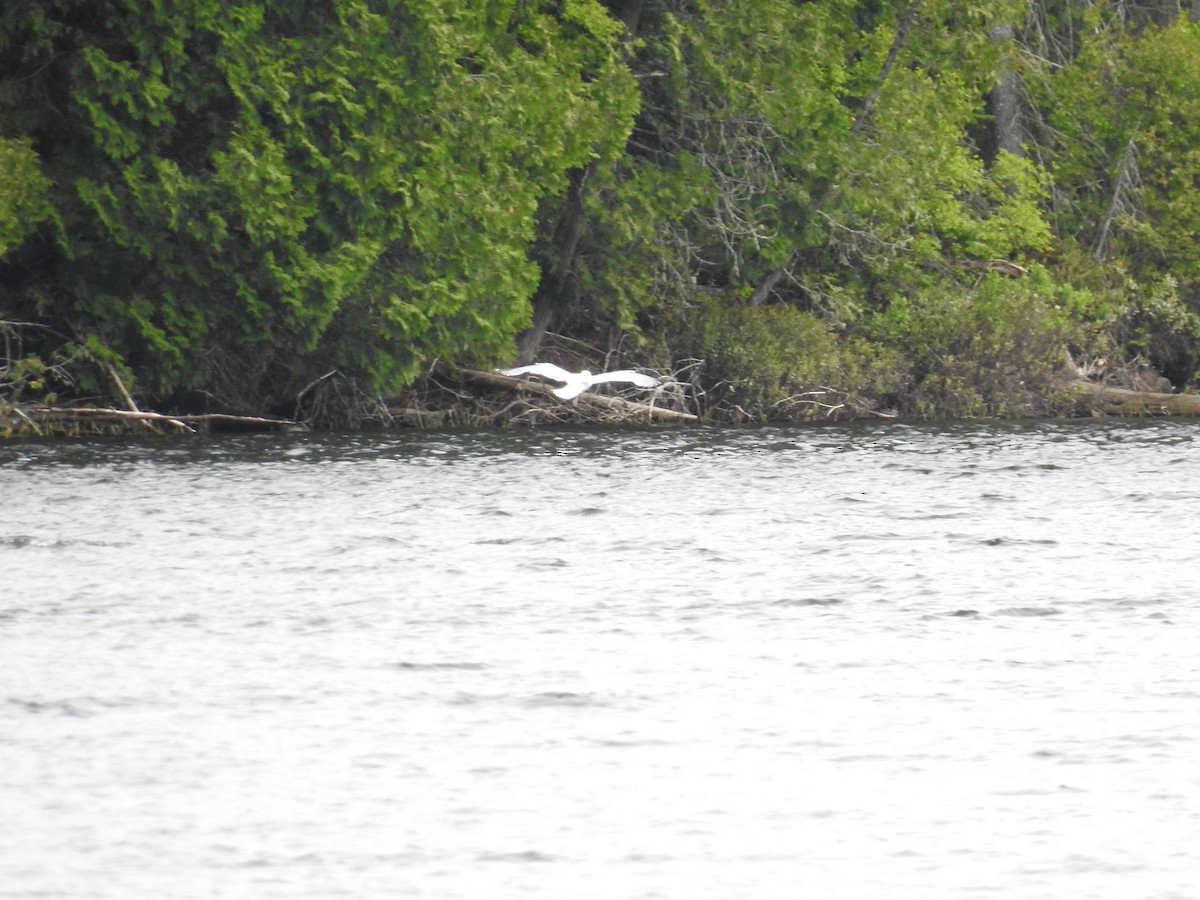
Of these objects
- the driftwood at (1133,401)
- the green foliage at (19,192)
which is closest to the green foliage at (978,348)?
the driftwood at (1133,401)

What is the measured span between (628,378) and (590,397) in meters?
1.24

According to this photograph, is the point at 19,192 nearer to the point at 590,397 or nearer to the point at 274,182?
the point at 274,182

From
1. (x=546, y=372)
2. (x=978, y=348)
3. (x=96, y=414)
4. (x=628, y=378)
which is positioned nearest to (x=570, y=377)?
(x=546, y=372)

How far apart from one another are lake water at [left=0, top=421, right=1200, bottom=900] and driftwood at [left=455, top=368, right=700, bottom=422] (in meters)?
11.6

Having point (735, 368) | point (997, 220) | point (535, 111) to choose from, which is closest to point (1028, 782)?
point (535, 111)

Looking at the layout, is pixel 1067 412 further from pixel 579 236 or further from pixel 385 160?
pixel 385 160

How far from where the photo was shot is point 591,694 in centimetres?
1296

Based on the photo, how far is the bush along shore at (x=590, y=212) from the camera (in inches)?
1262

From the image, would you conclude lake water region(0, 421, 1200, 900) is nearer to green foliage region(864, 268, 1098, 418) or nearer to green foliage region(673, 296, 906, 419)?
green foliage region(673, 296, 906, 419)

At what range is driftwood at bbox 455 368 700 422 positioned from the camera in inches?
1444

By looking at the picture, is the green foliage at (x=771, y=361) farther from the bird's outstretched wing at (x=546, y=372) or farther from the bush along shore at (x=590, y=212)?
the bird's outstretched wing at (x=546, y=372)

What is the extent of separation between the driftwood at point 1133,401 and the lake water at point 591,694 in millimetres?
18508

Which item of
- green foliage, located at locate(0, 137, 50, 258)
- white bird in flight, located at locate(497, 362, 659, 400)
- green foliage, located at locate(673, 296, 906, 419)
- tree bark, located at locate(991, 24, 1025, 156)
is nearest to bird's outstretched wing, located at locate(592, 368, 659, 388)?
white bird in flight, located at locate(497, 362, 659, 400)

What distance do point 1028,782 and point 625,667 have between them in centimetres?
369
